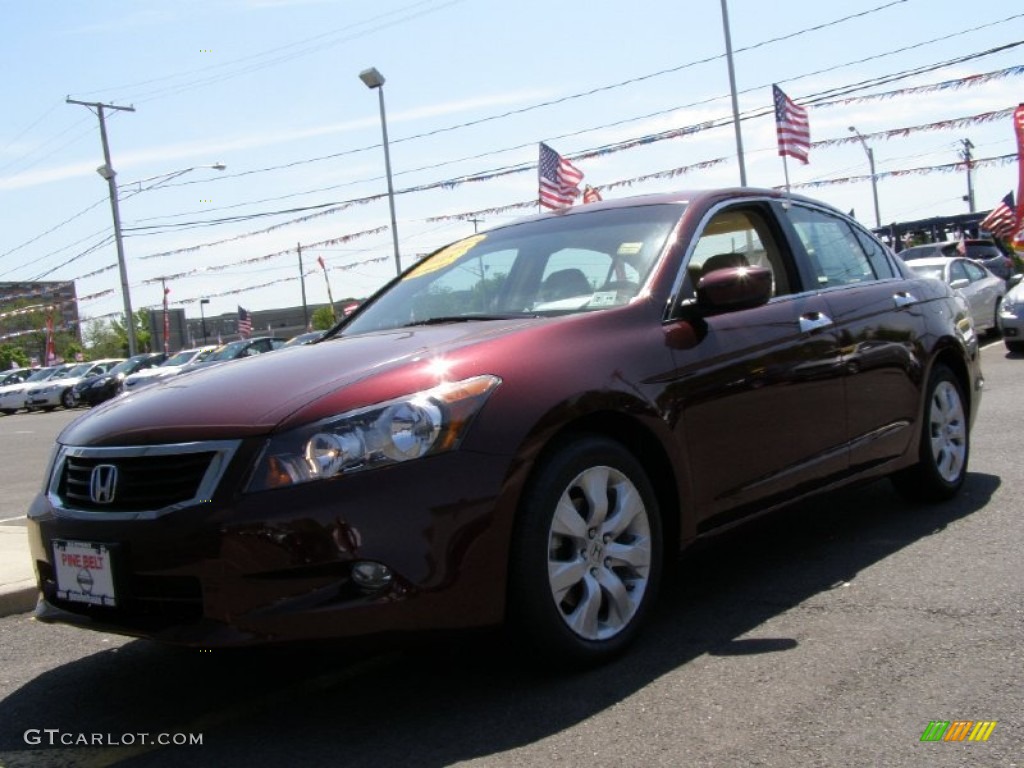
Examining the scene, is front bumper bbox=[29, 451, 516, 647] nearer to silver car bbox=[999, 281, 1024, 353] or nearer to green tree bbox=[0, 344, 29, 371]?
silver car bbox=[999, 281, 1024, 353]

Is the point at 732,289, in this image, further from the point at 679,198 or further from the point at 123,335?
the point at 123,335

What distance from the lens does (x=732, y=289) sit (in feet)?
12.2

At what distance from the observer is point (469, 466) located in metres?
2.94

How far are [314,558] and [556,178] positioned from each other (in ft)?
73.8

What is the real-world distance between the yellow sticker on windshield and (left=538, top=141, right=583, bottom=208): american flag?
1978cm

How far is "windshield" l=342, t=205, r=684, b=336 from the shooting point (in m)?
3.95

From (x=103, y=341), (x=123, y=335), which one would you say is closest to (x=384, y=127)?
(x=123, y=335)

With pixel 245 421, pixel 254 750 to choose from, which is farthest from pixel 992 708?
pixel 245 421

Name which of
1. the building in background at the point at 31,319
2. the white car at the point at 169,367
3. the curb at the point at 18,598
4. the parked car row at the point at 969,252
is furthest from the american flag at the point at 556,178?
the building in background at the point at 31,319

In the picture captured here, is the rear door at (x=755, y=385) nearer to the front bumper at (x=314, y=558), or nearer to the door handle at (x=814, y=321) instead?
the door handle at (x=814, y=321)

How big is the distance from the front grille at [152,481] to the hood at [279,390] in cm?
6

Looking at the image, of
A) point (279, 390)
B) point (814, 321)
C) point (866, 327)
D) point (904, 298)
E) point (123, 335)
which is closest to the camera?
point (279, 390)

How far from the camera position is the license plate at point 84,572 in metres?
2.97

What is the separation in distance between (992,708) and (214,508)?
2157 millimetres
